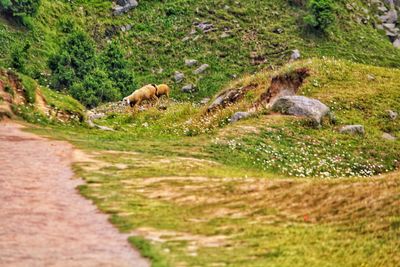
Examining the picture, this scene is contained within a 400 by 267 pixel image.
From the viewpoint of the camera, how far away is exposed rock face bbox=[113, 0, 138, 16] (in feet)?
303

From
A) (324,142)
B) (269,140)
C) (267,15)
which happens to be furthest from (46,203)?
(267,15)

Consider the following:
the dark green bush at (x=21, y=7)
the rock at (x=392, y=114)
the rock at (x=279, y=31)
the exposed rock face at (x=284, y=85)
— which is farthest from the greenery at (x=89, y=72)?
the rock at (x=392, y=114)

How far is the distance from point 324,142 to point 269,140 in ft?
12.4

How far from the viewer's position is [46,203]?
16.3 m

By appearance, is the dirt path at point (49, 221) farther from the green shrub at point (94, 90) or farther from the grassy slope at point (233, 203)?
the green shrub at point (94, 90)

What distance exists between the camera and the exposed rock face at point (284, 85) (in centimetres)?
4103

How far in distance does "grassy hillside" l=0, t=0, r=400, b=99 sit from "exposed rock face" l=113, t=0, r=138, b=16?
38.3 inches

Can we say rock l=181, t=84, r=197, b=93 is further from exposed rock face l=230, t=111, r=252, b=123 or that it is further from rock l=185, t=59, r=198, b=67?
exposed rock face l=230, t=111, r=252, b=123

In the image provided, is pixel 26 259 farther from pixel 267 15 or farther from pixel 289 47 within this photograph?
pixel 267 15

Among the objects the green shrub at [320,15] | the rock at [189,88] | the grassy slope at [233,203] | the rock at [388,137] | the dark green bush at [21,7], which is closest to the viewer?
the grassy slope at [233,203]

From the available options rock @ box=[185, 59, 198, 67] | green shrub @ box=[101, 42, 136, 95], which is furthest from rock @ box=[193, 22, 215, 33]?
green shrub @ box=[101, 42, 136, 95]

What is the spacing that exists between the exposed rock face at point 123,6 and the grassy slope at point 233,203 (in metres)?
64.7

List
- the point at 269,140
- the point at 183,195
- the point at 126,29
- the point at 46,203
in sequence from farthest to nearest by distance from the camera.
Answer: the point at 126,29
the point at 269,140
the point at 183,195
the point at 46,203

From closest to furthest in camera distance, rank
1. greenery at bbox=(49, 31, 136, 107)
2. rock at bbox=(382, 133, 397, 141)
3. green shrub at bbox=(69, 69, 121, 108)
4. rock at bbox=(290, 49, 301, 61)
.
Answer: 1. rock at bbox=(382, 133, 397, 141)
2. green shrub at bbox=(69, 69, 121, 108)
3. greenery at bbox=(49, 31, 136, 107)
4. rock at bbox=(290, 49, 301, 61)
